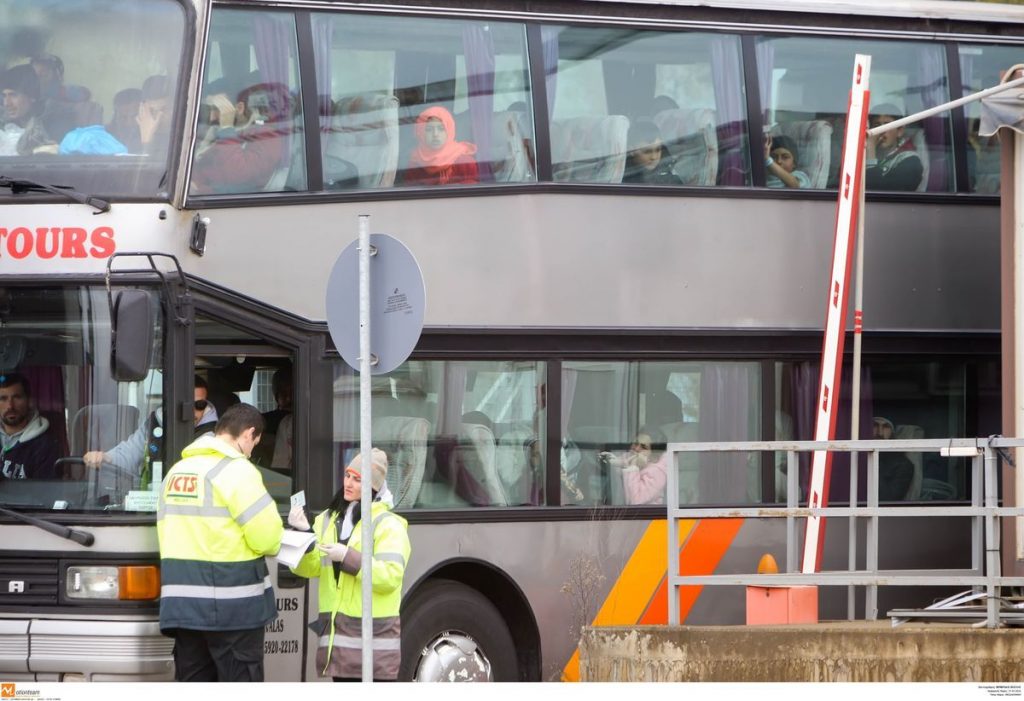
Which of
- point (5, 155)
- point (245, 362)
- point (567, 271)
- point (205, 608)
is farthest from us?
point (567, 271)

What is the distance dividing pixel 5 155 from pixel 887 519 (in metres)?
6.21

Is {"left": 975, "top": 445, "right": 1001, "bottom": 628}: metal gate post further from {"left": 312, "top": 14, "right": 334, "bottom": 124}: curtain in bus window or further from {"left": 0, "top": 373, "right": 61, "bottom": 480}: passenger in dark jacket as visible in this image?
{"left": 0, "top": 373, "right": 61, "bottom": 480}: passenger in dark jacket

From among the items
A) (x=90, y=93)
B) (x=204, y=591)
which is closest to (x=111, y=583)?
(x=204, y=591)

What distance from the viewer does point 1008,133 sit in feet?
35.5

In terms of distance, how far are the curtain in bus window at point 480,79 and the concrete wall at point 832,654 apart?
3384 millimetres

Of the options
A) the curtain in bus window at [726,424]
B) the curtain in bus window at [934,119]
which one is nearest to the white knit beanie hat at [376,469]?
the curtain in bus window at [726,424]

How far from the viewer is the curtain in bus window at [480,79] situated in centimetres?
1111

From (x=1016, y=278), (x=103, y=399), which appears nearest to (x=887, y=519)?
(x=1016, y=278)

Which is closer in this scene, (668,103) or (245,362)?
(245,362)

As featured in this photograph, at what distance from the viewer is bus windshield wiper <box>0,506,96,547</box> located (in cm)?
927

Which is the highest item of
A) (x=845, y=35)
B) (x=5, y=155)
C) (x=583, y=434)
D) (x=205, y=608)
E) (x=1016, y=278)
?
(x=845, y=35)

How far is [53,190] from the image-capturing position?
9.44 m

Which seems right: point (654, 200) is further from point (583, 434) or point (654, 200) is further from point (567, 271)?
point (583, 434)

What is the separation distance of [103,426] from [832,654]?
4.04 m
